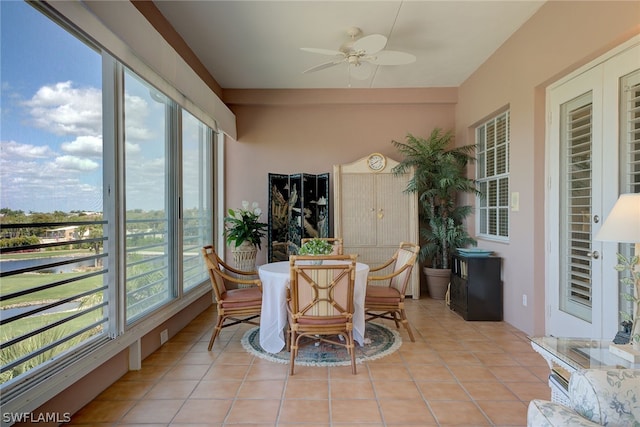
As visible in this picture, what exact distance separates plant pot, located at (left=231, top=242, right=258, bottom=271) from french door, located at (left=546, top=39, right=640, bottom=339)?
3432mm

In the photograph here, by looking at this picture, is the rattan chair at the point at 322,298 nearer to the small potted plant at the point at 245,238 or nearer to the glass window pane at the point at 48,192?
the glass window pane at the point at 48,192

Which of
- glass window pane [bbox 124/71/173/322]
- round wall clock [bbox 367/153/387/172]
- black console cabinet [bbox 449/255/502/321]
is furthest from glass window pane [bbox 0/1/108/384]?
black console cabinet [bbox 449/255/502/321]

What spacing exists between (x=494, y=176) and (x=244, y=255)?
11.2 ft

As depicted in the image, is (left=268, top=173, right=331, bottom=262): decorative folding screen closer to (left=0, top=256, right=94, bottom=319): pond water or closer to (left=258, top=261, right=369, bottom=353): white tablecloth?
(left=258, top=261, right=369, bottom=353): white tablecloth

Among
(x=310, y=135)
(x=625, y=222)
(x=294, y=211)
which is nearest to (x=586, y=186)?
(x=625, y=222)

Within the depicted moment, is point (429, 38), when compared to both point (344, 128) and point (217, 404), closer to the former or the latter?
point (344, 128)

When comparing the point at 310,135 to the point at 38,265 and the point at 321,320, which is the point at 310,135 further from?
the point at 38,265

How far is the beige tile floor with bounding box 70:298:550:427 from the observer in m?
1.97

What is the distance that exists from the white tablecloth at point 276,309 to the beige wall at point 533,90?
1808 millimetres

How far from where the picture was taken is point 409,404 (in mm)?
2105

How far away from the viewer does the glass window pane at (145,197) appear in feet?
8.41

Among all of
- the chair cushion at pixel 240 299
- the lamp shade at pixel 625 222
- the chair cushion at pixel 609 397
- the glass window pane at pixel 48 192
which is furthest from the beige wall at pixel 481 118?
the glass window pane at pixel 48 192

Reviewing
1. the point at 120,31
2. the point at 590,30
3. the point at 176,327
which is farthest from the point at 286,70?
the point at 176,327

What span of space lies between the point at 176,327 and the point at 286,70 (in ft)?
11.2
